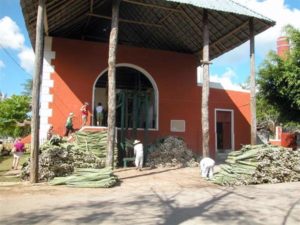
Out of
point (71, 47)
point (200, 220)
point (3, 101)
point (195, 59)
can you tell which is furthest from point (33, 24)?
point (3, 101)

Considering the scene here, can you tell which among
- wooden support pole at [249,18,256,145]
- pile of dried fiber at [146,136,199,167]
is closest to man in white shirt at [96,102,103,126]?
pile of dried fiber at [146,136,199,167]

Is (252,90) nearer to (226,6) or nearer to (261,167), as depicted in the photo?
(226,6)

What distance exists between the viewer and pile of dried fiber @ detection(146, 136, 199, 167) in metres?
15.2

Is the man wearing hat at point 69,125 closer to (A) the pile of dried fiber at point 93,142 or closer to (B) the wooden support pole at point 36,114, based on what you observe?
(A) the pile of dried fiber at point 93,142

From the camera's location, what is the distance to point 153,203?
8.45m

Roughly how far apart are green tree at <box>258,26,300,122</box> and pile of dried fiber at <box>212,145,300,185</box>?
5516 mm

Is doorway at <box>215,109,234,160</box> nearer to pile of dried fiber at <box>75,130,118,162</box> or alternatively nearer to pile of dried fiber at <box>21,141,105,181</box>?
pile of dried fiber at <box>75,130,118,162</box>

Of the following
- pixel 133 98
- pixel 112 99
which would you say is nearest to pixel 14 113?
A: pixel 133 98

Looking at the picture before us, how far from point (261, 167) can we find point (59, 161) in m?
5.95

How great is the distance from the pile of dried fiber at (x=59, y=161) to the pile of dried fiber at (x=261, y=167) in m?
4.06

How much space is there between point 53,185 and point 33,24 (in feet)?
22.6

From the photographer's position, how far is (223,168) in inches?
479

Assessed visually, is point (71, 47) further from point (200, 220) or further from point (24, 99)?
point (24, 99)

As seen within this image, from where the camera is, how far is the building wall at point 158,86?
1683 cm
